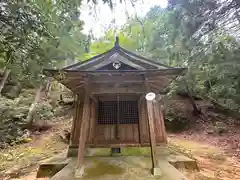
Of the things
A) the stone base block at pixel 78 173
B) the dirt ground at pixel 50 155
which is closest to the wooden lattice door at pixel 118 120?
the stone base block at pixel 78 173

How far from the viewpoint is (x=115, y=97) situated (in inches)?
266

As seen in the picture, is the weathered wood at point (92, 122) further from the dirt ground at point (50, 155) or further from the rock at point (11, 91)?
the rock at point (11, 91)

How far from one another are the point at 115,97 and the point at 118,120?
0.78 metres

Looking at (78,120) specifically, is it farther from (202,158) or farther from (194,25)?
(194,25)

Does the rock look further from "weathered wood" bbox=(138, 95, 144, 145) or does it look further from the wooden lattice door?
"weathered wood" bbox=(138, 95, 144, 145)

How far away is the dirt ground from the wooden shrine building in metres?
1.43

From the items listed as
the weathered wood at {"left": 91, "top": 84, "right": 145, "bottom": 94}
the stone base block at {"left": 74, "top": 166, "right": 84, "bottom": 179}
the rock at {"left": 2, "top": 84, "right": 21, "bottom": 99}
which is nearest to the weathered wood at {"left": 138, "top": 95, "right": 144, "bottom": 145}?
the weathered wood at {"left": 91, "top": 84, "right": 145, "bottom": 94}

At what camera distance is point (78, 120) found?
670cm

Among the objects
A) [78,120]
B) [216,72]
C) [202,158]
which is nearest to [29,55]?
[78,120]

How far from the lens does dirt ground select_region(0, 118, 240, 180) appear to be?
532cm

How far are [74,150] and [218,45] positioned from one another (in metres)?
5.85

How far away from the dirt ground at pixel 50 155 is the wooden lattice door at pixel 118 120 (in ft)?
6.63

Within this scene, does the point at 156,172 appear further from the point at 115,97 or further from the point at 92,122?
the point at 115,97

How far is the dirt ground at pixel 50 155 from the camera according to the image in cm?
532
